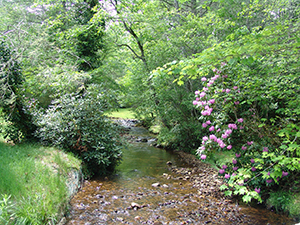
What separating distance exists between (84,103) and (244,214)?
500cm

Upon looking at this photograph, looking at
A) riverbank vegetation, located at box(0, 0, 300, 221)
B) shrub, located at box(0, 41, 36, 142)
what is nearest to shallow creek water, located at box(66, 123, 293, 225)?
riverbank vegetation, located at box(0, 0, 300, 221)

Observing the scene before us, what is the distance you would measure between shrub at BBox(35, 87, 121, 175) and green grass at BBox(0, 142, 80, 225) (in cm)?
72

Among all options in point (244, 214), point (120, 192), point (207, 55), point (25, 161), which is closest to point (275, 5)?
point (207, 55)

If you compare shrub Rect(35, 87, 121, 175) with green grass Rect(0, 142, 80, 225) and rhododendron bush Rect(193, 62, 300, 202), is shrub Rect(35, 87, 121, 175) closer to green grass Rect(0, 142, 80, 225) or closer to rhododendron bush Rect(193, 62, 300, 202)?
green grass Rect(0, 142, 80, 225)

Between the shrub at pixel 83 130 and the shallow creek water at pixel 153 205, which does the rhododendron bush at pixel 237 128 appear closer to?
the shallow creek water at pixel 153 205

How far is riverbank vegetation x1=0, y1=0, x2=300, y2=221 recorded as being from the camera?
3.57 metres

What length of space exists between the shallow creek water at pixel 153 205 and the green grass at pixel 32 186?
19.8 inches

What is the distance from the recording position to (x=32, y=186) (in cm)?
344

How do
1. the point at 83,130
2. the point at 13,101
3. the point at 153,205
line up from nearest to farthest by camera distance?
the point at 153,205, the point at 13,101, the point at 83,130

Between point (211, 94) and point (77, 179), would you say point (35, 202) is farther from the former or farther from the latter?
point (211, 94)

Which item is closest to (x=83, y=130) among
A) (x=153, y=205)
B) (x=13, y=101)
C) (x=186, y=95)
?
(x=13, y=101)

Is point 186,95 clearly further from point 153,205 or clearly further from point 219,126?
point 153,205

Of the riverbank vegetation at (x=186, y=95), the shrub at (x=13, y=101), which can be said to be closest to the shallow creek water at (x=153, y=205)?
the riverbank vegetation at (x=186, y=95)

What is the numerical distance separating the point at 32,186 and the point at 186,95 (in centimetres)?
683
